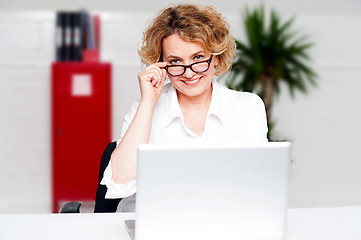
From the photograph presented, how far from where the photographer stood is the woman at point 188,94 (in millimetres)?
1840

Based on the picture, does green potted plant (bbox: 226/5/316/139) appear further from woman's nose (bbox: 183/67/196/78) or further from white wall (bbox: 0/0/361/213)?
woman's nose (bbox: 183/67/196/78)

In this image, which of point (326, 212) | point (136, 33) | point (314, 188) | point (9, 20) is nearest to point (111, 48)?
point (136, 33)

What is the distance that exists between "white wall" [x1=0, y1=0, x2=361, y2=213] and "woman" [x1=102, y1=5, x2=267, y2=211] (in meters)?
2.12

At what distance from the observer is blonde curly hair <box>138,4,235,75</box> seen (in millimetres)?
1861

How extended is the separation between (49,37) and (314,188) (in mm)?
2533

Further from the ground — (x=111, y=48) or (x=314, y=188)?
(x=111, y=48)

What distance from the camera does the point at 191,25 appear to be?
1871mm

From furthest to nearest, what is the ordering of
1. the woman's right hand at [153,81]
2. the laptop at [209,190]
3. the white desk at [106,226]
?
1. the woman's right hand at [153,81]
2. the white desk at [106,226]
3. the laptop at [209,190]

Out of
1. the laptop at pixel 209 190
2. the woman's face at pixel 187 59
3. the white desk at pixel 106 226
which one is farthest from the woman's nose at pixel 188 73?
the laptop at pixel 209 190

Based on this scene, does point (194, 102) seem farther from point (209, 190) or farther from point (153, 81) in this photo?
point (209, 190)

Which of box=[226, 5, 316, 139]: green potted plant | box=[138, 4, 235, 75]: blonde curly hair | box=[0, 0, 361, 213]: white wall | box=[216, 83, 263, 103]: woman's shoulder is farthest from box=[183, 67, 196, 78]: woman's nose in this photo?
box=[0, 0, 361, 213]: white wall

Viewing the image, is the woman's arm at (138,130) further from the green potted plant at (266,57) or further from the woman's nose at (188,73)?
the green potted plant at (266,57)

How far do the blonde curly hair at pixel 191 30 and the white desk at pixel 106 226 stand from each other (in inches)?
26.1

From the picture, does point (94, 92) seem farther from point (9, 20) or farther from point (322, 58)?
point (322, 58)
